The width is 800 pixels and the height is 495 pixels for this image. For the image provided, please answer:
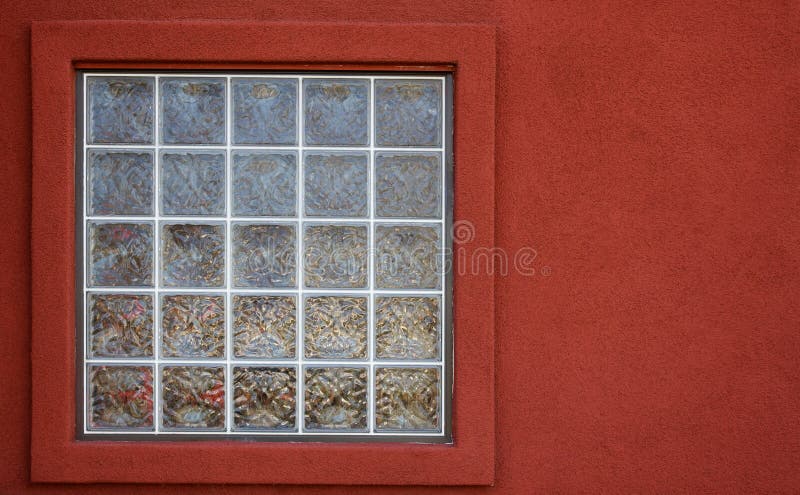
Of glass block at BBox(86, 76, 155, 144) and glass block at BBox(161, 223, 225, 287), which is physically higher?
glass block at BBox(86, 76, 155, 144)

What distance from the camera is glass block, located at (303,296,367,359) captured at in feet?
9.82

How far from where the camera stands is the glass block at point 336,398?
2.99 meters

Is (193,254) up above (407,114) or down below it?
below

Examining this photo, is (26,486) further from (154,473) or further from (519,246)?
(519,246)

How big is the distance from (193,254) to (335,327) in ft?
2.67

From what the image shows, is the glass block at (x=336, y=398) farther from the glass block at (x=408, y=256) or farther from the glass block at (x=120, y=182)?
the glass block at (x=120, y=182)

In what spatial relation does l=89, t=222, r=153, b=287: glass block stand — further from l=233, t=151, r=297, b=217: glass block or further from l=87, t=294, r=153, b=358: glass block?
l=233, t=151, r=297, b=217: glass block

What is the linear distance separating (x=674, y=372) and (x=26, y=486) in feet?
10.8

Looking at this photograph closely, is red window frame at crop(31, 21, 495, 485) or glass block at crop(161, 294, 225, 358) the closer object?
red window frame at crop(31, 21, 495, 485)

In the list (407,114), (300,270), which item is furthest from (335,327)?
(407,114)

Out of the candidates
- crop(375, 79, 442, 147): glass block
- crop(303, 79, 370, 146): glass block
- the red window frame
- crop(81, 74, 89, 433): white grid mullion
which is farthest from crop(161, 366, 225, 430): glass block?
crop(375, 79, 442, 147): glass block

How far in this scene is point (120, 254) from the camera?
Result: 9.78 feet

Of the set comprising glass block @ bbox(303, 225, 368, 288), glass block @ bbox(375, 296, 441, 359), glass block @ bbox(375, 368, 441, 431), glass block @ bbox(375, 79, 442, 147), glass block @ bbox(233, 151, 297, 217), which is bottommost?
glass block @ bbox(375, 368, 441, 431)

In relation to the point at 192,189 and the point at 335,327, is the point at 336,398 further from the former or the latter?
the point at 192,189
